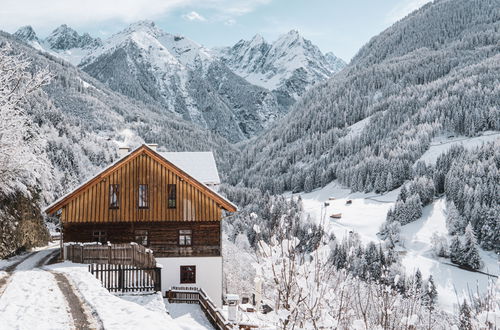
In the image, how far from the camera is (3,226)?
91.6 ft

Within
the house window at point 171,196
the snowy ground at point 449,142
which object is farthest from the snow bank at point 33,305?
the snowy ground at point 449,142

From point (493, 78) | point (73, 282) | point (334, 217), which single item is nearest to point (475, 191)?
point (334, 217)

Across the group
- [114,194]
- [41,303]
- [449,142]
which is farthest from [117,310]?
[449,142]

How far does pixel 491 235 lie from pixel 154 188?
109342 millimetres

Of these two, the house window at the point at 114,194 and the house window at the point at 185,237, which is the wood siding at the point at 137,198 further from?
the house window at the point at 185,237

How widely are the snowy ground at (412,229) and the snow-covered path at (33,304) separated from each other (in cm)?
5831

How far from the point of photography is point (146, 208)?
27.9 m

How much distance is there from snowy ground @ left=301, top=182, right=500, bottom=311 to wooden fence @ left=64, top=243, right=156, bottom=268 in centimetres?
5306

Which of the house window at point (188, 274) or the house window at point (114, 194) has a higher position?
the house window at point (114, 194)

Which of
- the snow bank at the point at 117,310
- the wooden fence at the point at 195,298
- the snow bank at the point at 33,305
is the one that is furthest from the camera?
the wooden fence at the point at 195,298

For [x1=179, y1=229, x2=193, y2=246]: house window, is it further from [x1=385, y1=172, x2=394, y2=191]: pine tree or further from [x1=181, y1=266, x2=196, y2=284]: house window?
[x1=385, y1=172, x2=394, y2=191]: pine tree

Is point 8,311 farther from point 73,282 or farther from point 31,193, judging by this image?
point 31,193

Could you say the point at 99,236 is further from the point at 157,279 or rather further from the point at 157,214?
the point at 157,279

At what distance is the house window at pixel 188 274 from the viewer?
2786 cm
